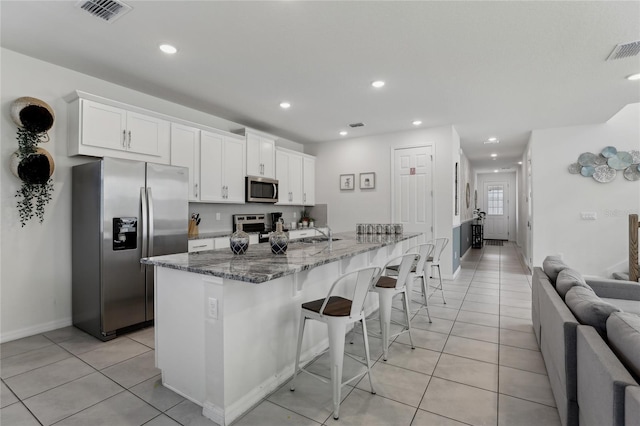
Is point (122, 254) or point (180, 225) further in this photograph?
point (180, 225)

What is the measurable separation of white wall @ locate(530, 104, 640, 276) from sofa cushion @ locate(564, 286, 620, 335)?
4.47m

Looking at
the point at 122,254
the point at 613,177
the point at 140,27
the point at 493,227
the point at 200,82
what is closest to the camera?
the point at 140,27

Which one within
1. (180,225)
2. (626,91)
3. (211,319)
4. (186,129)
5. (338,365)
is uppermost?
(626,91)

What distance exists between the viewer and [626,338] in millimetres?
1336

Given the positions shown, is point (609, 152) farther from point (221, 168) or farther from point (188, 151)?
point (188, 151)

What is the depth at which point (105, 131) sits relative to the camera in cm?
334

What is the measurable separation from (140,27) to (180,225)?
6.46 feet

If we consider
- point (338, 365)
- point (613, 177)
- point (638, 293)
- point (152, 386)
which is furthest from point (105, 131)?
point (613, 177)

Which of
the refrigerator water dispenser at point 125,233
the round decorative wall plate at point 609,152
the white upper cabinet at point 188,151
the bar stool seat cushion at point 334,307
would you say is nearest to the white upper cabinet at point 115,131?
the white upper cabinet at point 188,151

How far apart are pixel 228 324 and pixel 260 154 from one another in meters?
3.91

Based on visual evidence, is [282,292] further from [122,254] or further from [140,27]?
[140,27]

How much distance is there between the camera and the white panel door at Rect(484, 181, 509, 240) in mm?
12156

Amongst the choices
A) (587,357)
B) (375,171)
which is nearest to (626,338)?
(587,357)

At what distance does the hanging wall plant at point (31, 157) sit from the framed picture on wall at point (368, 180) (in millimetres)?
4732
